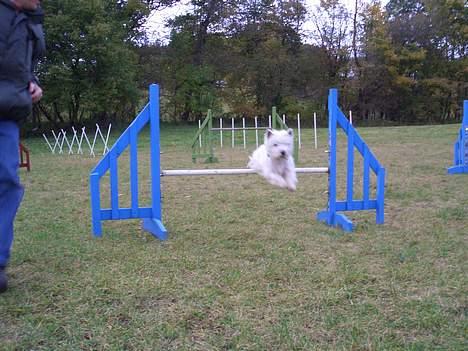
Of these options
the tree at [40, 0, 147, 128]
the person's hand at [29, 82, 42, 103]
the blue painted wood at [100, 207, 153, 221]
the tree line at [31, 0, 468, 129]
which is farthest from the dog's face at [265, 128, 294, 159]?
the tree line at [31, 0, 468, 129]

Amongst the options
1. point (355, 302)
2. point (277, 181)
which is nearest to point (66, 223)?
point (277, 181)

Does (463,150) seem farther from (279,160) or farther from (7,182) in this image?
(7,182)

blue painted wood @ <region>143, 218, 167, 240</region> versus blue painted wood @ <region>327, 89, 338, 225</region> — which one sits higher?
blue painted wood @ <region>327, 89, 338, 225</region>

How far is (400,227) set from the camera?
177 inches

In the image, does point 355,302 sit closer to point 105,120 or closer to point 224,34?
point 105,120

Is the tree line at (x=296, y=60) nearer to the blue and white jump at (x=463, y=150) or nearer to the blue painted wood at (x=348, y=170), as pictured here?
the blue and white jump at (x=463, y=150)

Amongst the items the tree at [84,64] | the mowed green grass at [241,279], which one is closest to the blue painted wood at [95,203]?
the mowed green grass at [241,279]

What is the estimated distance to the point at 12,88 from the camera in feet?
9.12

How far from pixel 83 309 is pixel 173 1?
89.2 ft

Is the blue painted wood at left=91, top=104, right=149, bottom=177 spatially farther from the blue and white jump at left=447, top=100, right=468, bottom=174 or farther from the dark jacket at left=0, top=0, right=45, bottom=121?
the blue and white jump at left=447, top=100, right=468, bottom=174

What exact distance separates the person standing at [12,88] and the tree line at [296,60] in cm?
2116

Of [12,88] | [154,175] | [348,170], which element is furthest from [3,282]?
[348,170]

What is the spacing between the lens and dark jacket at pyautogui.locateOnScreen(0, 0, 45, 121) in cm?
274

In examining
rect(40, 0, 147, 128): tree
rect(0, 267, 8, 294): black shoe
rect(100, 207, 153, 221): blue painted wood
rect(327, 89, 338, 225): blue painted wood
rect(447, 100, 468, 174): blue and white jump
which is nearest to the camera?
rect(0, 267, 8, 294): black shoe
